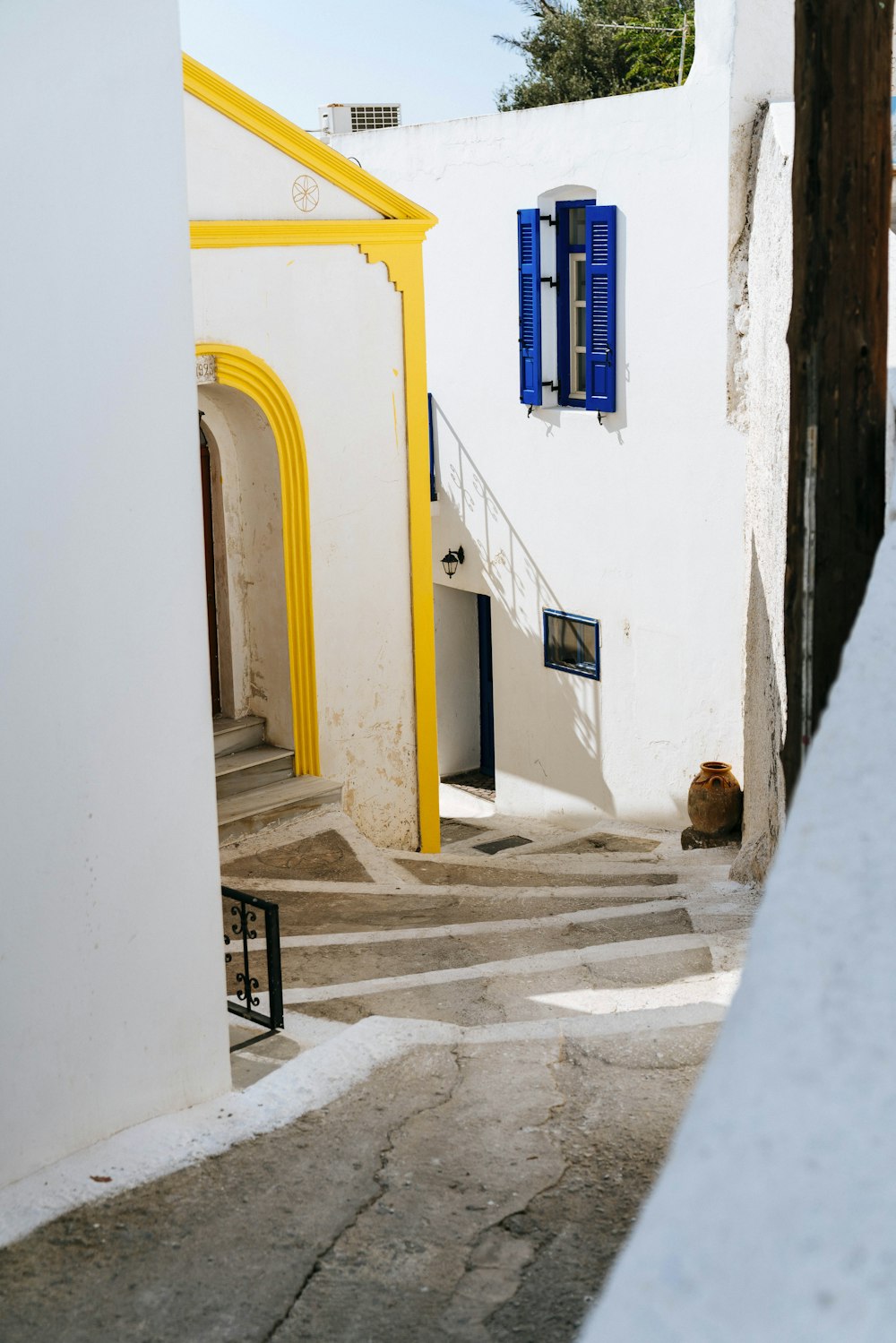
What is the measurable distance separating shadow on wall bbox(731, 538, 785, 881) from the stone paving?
2.07 feet

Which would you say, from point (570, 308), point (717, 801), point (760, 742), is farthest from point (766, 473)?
point (570, 308)

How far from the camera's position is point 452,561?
48.3ft

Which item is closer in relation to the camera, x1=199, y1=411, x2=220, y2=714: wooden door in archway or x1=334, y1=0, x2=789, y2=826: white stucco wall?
x1=199, y1=411, x2=220, y2=714: wooden door in archway

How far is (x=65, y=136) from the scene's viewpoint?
429 centimetres

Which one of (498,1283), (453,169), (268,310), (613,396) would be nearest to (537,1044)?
(498,1283)

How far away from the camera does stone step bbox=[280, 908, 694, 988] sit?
6679mm

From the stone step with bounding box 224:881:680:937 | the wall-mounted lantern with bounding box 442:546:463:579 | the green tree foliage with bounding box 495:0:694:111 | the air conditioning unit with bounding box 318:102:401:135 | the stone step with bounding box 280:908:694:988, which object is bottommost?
the stone step with bounding box 224:881:680:937

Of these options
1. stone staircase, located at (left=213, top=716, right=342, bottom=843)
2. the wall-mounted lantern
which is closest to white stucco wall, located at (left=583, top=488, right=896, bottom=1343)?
stone staircase, located at (left=213, top=716, right=342, bottom=843)

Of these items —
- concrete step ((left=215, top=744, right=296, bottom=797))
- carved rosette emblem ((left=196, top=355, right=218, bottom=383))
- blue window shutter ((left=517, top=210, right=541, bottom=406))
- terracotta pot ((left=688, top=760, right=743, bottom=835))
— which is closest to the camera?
carved rosette emblem ((left=196, top=355, right=218, bottom=383))

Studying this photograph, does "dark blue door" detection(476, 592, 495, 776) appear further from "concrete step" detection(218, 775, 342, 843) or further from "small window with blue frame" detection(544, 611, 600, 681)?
"concrete step" detection(218, 775, 342, 843)

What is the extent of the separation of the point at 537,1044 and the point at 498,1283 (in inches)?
67.0

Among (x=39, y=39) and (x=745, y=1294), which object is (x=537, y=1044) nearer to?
(x=39, y=39)

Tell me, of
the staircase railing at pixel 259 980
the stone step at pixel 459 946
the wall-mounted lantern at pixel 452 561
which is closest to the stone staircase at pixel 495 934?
the stone step at pixel 459 946

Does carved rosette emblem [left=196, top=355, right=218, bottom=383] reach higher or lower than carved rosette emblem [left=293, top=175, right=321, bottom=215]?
lower
